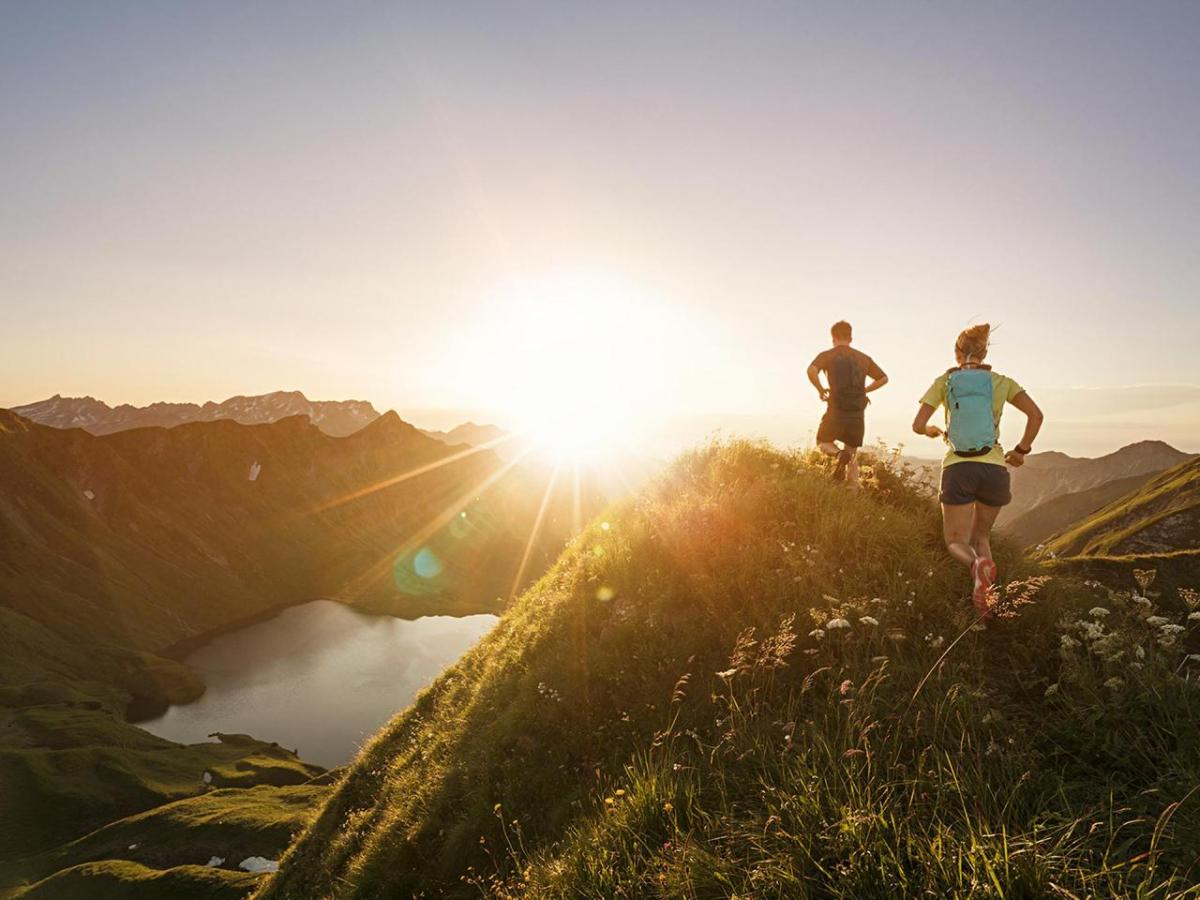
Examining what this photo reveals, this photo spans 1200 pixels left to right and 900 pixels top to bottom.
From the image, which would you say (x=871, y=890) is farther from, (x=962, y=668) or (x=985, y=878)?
(x=962, y=668)

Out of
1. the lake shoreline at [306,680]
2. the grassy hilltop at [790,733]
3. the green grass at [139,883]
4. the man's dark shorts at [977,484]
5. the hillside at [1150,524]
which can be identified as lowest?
the lake shoreline at [306,680]

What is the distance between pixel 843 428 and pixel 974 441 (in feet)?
11.8

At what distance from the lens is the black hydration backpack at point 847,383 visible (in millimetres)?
10797

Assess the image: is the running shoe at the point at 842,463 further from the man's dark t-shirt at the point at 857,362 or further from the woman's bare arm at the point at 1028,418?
the woman's bare arm at the point at 1028,418

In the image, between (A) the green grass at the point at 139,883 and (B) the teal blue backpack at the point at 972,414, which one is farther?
(A) the green grass at the point at 139,883

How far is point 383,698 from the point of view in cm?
13538

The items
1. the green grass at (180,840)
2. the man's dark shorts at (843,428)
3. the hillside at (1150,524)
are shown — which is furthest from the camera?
the hillside at (1150,524)

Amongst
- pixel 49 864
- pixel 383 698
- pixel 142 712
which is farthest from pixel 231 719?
pixel 49 864

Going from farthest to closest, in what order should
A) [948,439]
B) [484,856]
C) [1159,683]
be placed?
1. [948,439]
2. [484,856]
3. [1159,683]

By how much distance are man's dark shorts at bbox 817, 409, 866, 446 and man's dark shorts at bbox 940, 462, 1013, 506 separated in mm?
3342

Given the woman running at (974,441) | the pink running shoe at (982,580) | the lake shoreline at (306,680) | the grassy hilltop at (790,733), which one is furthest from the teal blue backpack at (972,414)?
the lake shoreline at (306,680)

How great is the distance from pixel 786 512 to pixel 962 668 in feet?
→ 12.2

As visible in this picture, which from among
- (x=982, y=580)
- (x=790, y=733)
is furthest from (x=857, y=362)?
(x=790, y=733)

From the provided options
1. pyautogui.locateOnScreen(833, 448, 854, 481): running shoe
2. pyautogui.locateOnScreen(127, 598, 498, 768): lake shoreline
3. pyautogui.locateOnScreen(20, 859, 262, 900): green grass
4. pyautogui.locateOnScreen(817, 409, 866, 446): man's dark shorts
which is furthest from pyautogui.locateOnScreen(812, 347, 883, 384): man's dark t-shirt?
pyautogui.locateOnScreen(127, 598, 498, 768): lake shoreline
